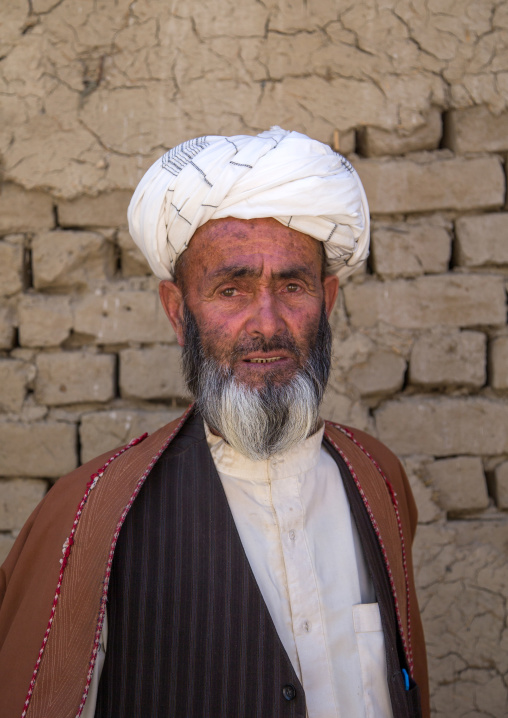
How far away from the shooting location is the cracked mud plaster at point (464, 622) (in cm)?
257

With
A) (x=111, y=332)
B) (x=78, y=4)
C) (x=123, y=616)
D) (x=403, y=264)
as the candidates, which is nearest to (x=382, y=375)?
(x=403, y=264)

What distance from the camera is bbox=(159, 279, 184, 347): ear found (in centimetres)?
196

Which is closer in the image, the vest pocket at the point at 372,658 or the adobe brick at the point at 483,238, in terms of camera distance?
the vest pocket at the point at 372,658

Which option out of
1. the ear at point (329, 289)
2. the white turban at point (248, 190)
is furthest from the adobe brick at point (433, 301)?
the white turban at point (248, 190)

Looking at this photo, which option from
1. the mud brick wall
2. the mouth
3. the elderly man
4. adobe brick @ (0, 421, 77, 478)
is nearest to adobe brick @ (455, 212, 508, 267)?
the mud brick wall

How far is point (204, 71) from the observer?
2570 millimetres

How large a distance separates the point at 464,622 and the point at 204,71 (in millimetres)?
2286

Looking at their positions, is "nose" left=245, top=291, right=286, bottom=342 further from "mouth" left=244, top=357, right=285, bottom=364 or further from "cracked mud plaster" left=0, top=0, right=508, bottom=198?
"cracked mud plaster" left=0, top=0, right=508, bottom=198

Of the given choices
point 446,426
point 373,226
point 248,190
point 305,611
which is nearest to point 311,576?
point 305,611

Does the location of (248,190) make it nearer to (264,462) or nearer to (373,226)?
(264,462)

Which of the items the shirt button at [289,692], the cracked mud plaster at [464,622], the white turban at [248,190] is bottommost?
the cracked mud plaster at [464,622]

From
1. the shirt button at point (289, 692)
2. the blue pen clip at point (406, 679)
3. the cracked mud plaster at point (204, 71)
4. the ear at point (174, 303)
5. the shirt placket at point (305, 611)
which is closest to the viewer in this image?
the shirt button at point (289, 692)

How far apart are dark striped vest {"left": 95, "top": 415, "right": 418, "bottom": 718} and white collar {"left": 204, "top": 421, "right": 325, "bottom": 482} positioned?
0.11 metres

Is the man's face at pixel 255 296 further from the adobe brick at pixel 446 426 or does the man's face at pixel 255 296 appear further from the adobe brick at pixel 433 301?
the adobe brick at pixel 446 426
